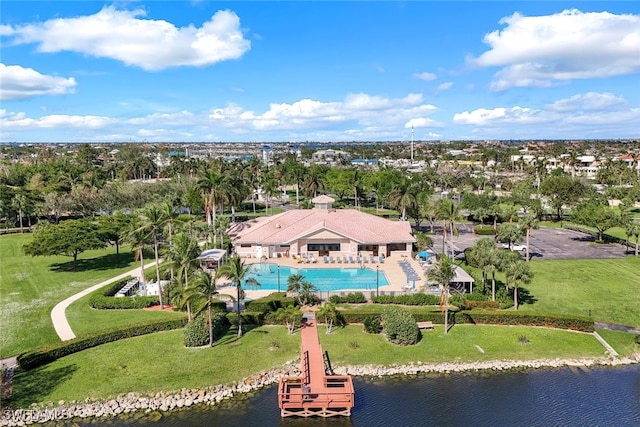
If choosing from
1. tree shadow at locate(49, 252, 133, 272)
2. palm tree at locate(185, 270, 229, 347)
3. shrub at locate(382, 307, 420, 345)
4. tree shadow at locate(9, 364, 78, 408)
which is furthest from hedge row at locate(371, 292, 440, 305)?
tree shadow at locate(49, 252, 133, 272)

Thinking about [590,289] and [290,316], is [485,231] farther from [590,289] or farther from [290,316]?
[290,316]

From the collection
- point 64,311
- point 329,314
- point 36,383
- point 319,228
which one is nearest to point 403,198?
point 319,228

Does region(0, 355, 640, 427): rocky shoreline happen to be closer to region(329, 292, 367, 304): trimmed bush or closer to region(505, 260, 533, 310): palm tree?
region(505, 260, 533, 310): palm tree

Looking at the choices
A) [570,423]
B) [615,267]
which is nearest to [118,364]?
[570,423]

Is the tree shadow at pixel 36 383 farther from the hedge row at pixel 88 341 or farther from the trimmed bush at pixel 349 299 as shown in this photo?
the trimmed bush at pixel 349 299

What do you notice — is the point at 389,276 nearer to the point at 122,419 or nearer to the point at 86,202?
the point at 122,419

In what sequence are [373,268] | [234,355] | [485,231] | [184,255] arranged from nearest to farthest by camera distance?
[234,355], [184,255], [373,268], [485,231]
